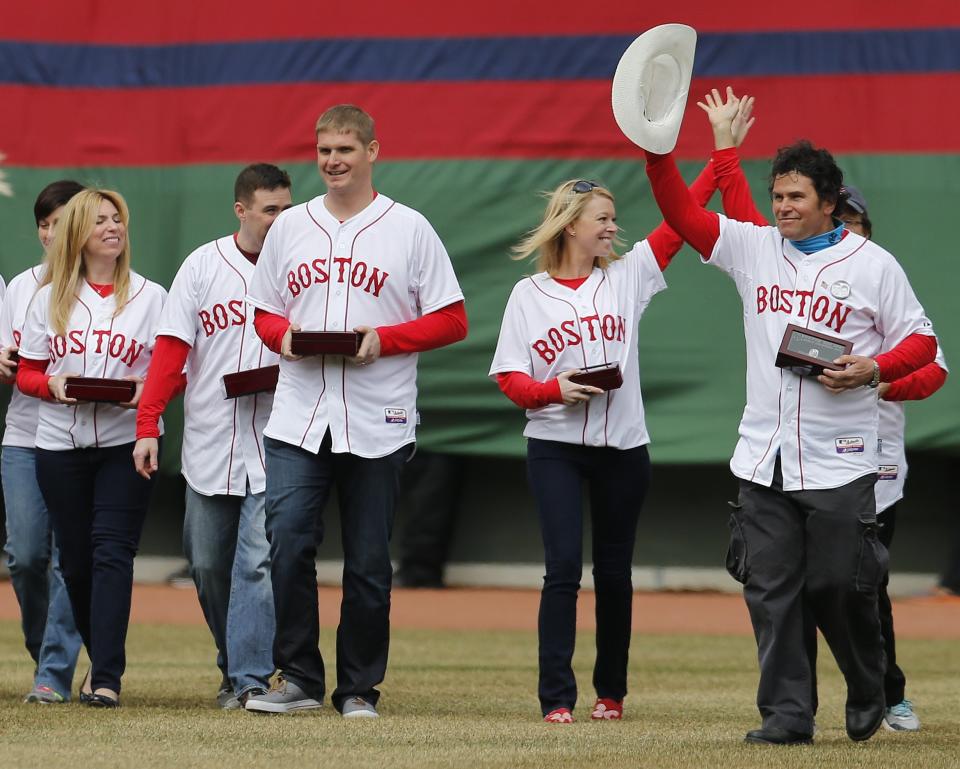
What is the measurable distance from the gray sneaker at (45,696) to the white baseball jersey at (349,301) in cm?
124

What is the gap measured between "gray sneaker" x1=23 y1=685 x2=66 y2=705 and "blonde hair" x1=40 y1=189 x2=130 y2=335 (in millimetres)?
1209

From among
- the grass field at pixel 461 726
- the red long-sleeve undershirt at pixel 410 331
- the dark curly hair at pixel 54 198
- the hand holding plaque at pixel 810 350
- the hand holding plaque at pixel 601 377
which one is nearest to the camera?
the grass field at pixel 461 726

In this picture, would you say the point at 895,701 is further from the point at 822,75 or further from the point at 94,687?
the point at 822,75

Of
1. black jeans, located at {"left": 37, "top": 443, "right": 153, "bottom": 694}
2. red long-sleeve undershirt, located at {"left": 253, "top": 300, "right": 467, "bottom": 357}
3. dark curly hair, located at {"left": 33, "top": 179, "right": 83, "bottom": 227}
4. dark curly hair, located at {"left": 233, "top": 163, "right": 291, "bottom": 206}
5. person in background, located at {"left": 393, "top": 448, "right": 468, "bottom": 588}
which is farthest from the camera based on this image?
person in background, located at {"left": 393, "top": 448, "right": 468, "bottom": 588}

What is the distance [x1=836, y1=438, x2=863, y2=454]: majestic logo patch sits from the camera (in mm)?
5125

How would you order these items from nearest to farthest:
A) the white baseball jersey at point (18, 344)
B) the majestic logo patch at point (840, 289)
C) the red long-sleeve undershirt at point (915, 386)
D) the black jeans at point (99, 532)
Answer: the majestic logo patch at point (840, 289)
the red long-sleeve undershirt at point (915, 386)
the black jeans at point (99, 532)
the white baseball jersey at point (18, 344)

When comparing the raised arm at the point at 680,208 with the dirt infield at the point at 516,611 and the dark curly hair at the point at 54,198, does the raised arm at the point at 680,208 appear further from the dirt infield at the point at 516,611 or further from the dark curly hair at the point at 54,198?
the dirt infield at the point at 516,611

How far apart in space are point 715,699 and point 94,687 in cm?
229

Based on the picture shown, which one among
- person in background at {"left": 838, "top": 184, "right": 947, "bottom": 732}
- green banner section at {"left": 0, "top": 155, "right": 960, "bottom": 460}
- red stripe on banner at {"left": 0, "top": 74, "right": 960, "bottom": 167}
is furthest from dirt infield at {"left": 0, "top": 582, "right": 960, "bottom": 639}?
person in background at {"left": 838, "top": 184, "right": 947, "bottom": 732}

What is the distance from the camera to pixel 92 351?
6.01 meters

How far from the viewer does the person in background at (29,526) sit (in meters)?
6.24

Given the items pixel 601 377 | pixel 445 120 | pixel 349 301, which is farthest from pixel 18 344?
pixel 445 120

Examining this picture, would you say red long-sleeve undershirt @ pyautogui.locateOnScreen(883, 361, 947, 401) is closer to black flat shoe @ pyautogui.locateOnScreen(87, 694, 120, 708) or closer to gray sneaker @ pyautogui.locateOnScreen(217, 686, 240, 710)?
gray sneaker @ pyautogui.locateOnScreen(217, 686, 240, 710)

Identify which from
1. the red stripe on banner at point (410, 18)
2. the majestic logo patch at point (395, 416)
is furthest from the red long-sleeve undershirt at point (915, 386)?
the red stripe on banner at point (410, 18)
